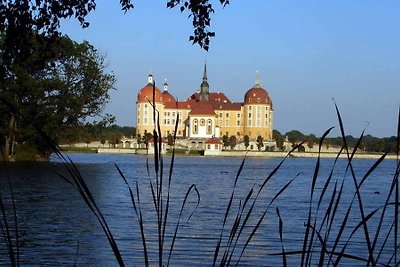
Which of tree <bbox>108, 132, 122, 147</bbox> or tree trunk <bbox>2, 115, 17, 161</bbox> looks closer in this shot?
tree trunk <bbox>2, 115, 17, 161</bbox>

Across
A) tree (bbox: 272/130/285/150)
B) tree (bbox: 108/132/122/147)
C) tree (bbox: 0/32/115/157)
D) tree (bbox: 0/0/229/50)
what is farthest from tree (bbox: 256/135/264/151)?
tree (bbox: 0/0/229/50)

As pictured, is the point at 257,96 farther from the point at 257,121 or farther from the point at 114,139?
the point at 114,139

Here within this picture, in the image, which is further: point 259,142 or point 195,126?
point 195,126

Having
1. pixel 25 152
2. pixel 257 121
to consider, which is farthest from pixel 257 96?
pixel 25 152

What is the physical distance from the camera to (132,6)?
7.60 meters

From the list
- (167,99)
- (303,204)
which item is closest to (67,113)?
(303,204)

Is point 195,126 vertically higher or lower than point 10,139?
higher

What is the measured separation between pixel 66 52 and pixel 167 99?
9990 centimetres

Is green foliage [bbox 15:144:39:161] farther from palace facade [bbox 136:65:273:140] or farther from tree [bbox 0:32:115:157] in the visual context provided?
palace facade [bbox 136:65:273:140]

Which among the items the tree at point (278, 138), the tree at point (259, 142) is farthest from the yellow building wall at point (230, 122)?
the tree at point (259, 142)

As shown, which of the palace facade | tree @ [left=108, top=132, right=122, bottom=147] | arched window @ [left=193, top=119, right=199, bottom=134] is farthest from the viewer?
the palace facade

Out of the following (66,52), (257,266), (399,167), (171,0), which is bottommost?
(257,266)

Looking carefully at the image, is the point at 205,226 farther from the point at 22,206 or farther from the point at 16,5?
the point at 16,5

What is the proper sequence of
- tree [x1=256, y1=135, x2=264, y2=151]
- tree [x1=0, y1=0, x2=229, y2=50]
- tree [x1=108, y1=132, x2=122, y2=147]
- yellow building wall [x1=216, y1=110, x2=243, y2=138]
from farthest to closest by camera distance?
yellow building wall [x1=216, y1=110, x2=243, y2=138] < tree [x1=256, y1=135, x2=264, y2=151] < tree [x1=108, y1=132, x2=122, y2=147] < tree [x1=0, y1=0, x2=229, y2=50]
